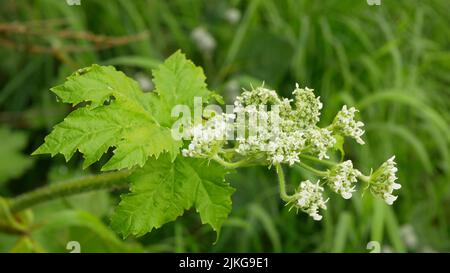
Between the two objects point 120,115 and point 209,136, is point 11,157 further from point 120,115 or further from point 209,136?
point 209,136

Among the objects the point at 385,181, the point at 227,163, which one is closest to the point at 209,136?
the point at 227,163

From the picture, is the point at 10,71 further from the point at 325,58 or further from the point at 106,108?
the point at 106,108

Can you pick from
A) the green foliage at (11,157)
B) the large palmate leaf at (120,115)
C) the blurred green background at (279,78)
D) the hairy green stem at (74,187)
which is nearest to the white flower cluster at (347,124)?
the large palmate leaf at (120,115)

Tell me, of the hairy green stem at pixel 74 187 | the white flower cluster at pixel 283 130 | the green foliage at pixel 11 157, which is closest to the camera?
the white flower cluster at pixel 283 130

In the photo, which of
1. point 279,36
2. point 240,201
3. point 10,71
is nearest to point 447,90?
point 279,36

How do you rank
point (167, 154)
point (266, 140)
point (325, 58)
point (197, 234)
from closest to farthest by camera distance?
point (266, 140)
point (167, 154)
point (197, 234)
point (325, 58)

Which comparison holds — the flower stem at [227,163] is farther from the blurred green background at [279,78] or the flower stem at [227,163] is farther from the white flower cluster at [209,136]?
the blurred green background at [279,78]
